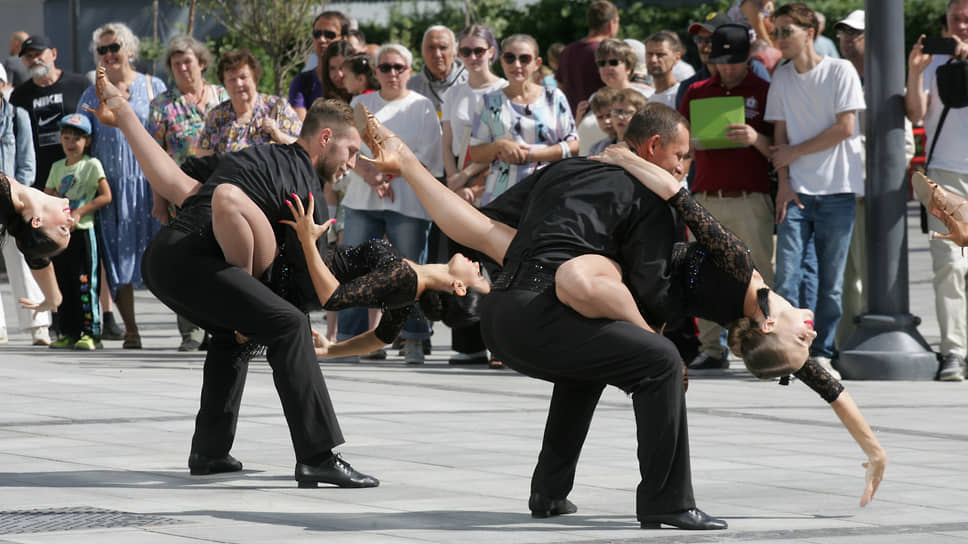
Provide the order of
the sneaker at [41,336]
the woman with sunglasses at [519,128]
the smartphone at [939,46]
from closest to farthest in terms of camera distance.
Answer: the smartphone at [939,46], the woman with sunglasses at [519,128], the sneaker at [41,336]

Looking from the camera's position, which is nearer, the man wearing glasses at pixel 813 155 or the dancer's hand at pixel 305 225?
the dancer's hand at pixel 305 225

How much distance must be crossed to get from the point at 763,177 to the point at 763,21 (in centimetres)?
204

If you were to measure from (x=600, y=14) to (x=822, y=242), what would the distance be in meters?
3.57

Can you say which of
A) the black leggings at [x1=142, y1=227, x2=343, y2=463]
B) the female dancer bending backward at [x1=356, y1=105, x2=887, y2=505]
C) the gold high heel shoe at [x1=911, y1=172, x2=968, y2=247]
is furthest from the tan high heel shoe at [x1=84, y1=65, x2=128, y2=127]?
the gold high heel shoe at [x1=911, y1=172, x2=968, y2=247]

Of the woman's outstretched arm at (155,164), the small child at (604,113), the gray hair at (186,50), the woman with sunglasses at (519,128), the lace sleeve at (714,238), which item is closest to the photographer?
the lace sleeve at (714,238)

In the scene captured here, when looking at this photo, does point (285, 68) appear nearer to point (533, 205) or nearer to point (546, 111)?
point (546, 111)

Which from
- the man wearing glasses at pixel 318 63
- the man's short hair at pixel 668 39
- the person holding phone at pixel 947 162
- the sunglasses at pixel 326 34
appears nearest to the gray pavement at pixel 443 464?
the person holding phone at pixel 947 162

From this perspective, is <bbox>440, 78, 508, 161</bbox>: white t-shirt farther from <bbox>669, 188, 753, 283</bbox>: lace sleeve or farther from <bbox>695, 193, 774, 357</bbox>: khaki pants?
<bbox>669, 188, 753, 283</bbox>: lace sleeve

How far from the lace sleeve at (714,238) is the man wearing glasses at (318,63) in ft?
24.6

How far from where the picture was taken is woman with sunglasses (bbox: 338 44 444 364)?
1223cm

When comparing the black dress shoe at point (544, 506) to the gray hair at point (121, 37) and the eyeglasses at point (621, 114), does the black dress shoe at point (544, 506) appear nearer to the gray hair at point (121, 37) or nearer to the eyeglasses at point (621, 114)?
the eyeglasses at point (621, 114)

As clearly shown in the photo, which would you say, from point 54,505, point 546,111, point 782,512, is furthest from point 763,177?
point 54,505

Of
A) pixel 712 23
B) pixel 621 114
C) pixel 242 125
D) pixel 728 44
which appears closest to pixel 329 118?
pixel 621 114

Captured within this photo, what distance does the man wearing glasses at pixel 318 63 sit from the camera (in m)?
13.3
